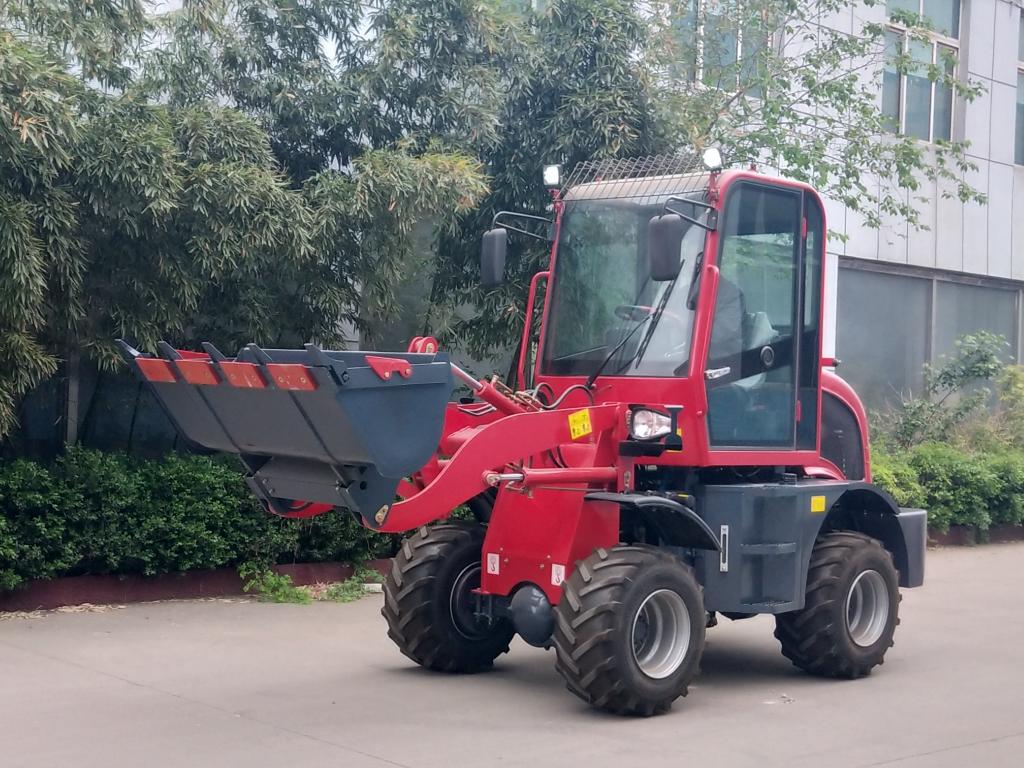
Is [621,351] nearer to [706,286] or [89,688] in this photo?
[706,286]

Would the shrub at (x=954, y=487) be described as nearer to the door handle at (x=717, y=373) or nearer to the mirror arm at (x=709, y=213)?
the door handle at (x=717, y=373)

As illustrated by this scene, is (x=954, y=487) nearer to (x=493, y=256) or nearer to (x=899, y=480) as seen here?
(x=899, y=480)

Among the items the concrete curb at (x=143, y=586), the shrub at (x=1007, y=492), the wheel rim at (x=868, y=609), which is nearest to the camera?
the wheel rim at (x=868, y=609)

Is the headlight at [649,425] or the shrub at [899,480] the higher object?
the headlight at [649,425]

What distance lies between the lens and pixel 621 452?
736 centimetres

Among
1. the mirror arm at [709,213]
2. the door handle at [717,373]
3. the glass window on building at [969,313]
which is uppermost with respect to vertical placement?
the glass window on building at [969,313]

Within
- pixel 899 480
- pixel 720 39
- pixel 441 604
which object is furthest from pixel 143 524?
pixel 899 480

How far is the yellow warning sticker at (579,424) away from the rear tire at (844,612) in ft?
5.76

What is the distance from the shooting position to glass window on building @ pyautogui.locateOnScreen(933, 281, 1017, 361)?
67.6 feet

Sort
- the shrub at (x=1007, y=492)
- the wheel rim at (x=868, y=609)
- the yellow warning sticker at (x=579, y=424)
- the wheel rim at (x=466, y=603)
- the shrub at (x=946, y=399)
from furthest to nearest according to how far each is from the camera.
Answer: the shrub at (x=946, y=399) → the shrub at (x=1007, y=492) → the wheel rim at (x=868, y=609) → the wheel rim at (x=466, y=603) → the yellow warning sticker at (x=579, y=424)

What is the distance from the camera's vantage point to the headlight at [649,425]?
23.5 feet

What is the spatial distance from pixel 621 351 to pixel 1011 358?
16.4 metres

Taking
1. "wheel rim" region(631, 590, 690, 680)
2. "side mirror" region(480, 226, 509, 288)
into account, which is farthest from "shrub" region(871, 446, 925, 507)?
"wheel rim" region(631, 590, 690, 680)

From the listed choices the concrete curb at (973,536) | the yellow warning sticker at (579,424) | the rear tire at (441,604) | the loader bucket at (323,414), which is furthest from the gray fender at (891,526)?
the concrete curb at (973,536)
